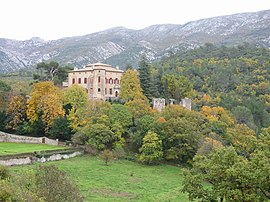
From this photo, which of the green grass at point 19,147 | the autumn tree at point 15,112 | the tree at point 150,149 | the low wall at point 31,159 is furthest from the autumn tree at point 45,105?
the tree at point 150,149

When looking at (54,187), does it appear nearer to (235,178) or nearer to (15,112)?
(235,178)

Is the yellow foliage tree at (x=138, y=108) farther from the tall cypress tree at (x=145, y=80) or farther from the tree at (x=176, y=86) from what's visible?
the tree at (x=176, y=86)

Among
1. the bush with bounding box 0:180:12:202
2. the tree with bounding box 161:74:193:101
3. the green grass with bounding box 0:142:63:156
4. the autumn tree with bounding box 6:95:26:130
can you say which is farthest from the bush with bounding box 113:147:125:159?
the bush with bounding box 0:180:12:202

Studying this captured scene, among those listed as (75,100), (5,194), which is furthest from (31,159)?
(5,194)

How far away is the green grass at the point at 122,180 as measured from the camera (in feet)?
105

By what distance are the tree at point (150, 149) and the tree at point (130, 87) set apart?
42.1 feet

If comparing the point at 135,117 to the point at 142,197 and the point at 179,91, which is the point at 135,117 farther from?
the point at 142,197

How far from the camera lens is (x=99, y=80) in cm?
6253

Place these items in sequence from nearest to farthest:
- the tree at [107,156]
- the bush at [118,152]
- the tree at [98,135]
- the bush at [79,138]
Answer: the tree at [107,156] → the bush at [118,152] → the tree at [98,135] → the bush at [79,138]

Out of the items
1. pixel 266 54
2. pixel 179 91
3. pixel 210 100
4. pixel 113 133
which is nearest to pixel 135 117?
pixel 113 133

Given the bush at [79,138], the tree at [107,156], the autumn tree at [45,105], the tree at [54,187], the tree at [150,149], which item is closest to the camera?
the tree at [54,187]

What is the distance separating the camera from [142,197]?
31.9 m

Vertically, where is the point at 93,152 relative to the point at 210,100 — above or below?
below

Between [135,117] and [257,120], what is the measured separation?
98.8ft
